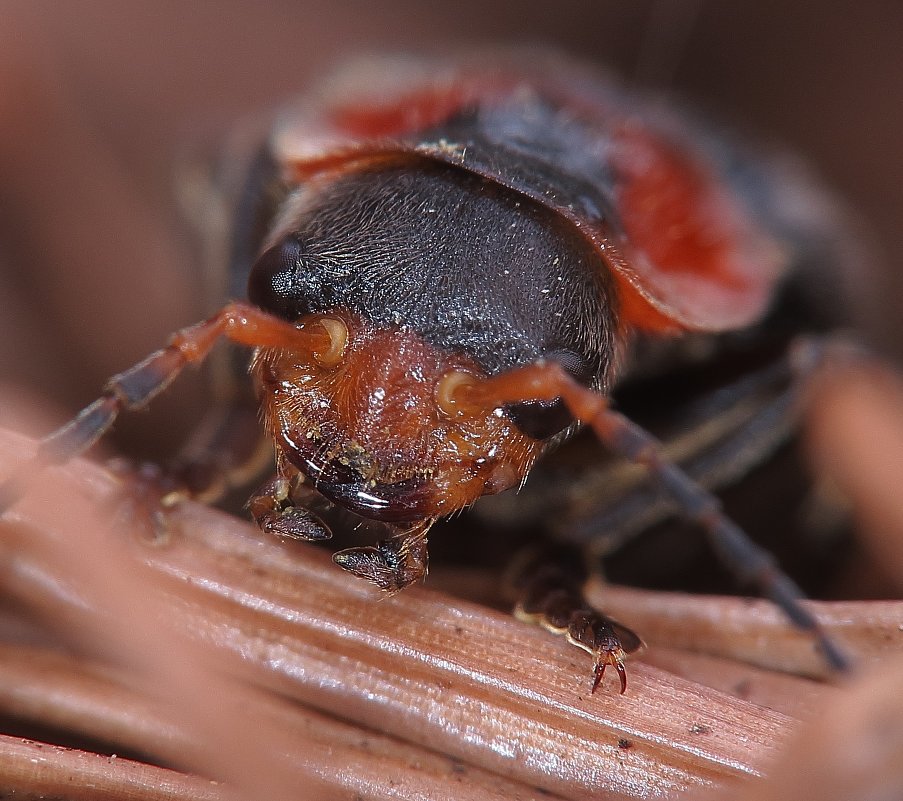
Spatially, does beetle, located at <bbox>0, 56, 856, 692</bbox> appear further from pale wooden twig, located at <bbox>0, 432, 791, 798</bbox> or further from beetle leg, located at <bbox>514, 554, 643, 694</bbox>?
pale wooden twig, located at <bbox>0, 432, 791, 798</bbox>

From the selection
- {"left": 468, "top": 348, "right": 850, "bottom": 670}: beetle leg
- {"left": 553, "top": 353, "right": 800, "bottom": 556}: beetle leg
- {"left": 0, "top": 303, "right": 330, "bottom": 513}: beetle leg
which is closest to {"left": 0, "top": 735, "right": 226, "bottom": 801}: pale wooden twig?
{"left": 0, "top": 303, "right": 330, "bottom": 513}: beetle leg

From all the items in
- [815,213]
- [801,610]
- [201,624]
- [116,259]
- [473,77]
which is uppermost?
[815,213]

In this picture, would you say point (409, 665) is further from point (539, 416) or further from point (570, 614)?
point (539, 416)

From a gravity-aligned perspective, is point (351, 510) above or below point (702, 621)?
below

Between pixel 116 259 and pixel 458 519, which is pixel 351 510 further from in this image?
pixel 116 259

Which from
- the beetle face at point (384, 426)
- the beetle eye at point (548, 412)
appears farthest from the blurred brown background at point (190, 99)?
the beetle eye at point (548, 412)

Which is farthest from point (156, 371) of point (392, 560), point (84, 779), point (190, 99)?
point (190, 99)

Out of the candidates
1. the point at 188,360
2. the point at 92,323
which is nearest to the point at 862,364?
the point at 188,360

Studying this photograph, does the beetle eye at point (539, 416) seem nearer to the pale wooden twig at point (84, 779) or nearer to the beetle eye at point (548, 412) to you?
the beetle eye at point (548, 412)
